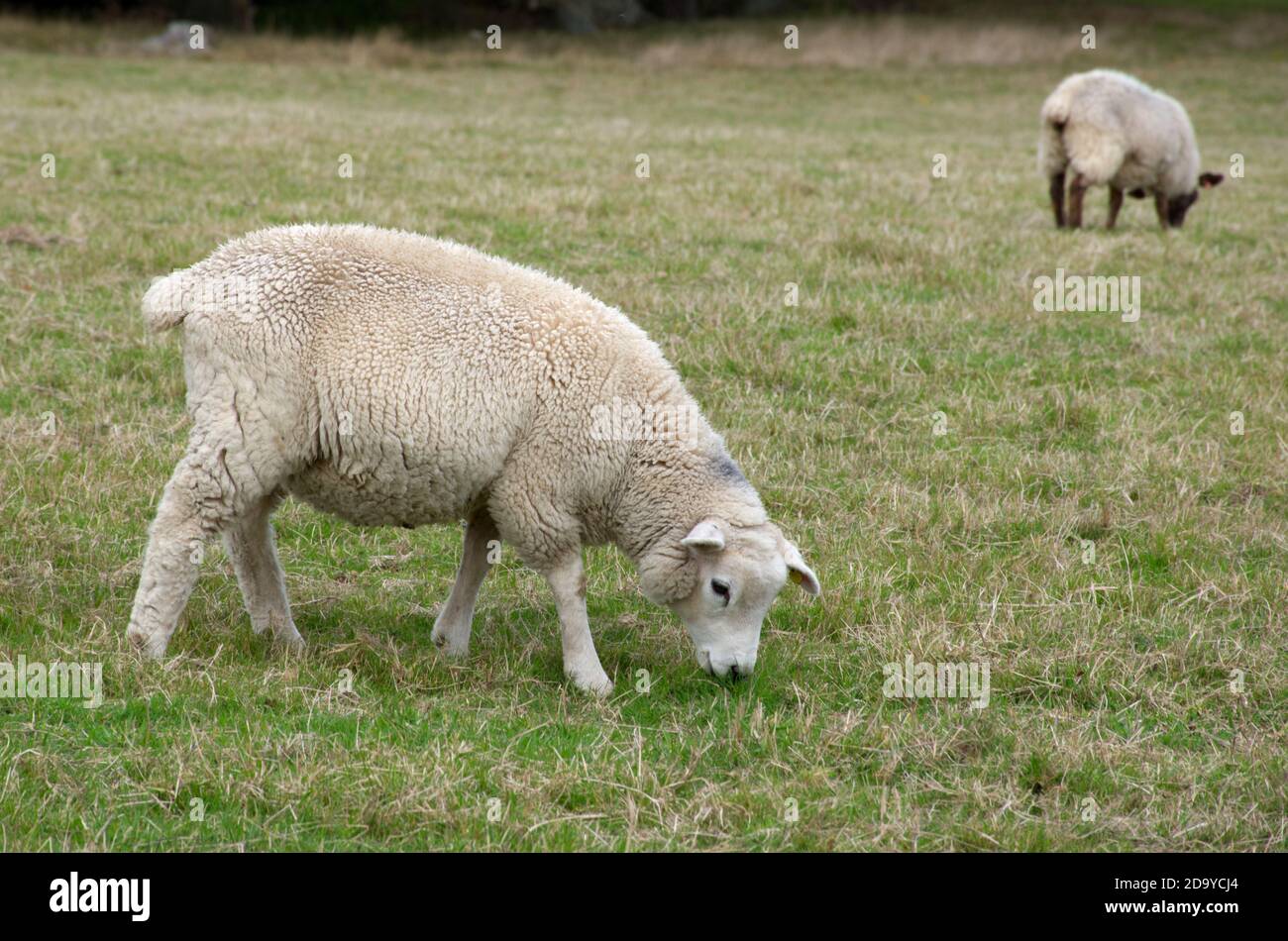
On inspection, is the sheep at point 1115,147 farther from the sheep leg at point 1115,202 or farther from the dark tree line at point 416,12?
the dark tree line at point 416,12

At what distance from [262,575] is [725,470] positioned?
1731mm

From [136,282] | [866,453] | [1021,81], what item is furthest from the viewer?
[1021,81]

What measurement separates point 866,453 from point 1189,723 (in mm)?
2770

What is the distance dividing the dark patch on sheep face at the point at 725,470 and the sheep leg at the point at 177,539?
1685mm

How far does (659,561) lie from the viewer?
5.03m

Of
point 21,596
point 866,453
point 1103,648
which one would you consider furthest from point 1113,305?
point 21,596

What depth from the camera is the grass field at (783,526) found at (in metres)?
4.11

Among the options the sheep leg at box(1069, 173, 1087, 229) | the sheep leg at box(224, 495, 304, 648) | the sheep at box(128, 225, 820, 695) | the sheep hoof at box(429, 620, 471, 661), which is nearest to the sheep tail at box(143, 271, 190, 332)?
the sheep at box(128, 225, 820, 695)

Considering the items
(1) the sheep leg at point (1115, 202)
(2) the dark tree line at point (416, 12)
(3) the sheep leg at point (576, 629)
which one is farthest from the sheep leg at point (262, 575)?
(2) the dark tree line at point (416, 12)

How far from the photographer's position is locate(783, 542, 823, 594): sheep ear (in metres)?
4.90
